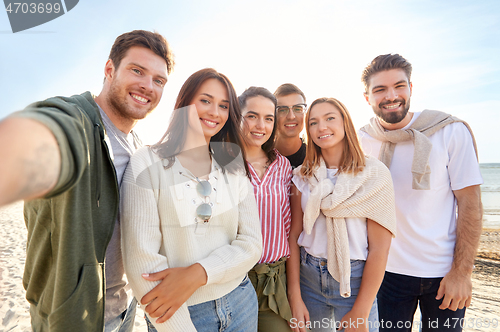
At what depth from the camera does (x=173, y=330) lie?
1.35 meters

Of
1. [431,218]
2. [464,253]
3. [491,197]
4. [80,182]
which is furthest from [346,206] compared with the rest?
[491,197]

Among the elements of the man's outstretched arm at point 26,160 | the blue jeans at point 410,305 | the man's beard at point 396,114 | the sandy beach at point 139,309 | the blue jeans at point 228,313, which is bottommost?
the sandy beach at point 139,309

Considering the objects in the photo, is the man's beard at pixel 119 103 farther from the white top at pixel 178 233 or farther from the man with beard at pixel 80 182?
the white top at pixel 178 233

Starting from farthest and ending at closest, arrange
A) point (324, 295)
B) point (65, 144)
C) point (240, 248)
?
point (324, 295), point (240, 248), point (65, 144)

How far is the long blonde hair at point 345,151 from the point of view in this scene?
2.15 metres

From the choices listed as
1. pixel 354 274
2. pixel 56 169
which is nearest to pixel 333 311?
pixel 354 274

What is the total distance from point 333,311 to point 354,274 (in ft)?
1.14

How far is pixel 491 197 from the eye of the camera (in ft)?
65.9

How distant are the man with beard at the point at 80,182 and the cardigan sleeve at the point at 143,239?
0.08 meters

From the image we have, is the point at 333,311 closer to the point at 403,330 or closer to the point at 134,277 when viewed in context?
the point at 403,330

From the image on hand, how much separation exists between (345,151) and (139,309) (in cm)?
520

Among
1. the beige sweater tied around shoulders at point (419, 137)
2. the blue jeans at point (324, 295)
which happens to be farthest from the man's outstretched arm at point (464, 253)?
the blue jeans at point (324, 295)

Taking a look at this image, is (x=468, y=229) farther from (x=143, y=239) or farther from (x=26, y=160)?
(x=26, y=160)

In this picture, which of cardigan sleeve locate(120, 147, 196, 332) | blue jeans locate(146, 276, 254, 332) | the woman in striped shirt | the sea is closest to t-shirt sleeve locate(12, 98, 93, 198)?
cardigan sleeve locate(120, 147, 196, 332)
